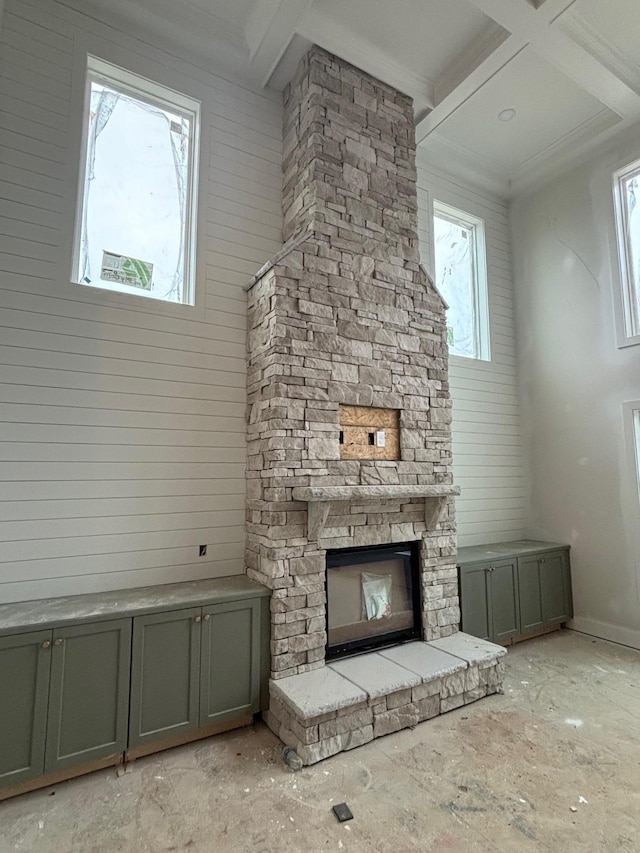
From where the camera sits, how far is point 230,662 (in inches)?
112

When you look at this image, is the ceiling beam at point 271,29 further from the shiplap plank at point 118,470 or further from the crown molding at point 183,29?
the shiplap plank at point 118,470

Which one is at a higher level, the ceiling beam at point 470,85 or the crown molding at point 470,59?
the crown molding at point 470,59

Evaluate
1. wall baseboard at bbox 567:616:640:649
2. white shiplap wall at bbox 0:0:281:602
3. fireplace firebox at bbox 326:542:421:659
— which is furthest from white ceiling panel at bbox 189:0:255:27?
wall baseboard at bbox 567:616:640:649

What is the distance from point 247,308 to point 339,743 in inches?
121

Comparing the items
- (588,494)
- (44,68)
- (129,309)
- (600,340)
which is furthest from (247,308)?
(588,494)

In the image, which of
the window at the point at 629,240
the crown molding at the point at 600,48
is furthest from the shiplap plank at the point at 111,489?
the crown molding at the point at 600,48

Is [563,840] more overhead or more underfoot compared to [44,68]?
more underfoot

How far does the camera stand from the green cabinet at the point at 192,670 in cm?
259

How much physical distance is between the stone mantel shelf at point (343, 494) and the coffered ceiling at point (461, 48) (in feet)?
11.3

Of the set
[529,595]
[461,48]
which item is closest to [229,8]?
[461,48]

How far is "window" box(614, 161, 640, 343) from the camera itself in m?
4.41

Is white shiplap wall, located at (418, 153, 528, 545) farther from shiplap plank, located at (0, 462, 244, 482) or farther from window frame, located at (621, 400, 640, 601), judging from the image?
shiplap plank, located at (0, 462, 244, 482)

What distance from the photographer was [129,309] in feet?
10.6

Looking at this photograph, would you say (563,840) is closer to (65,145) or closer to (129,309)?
(129,309)
